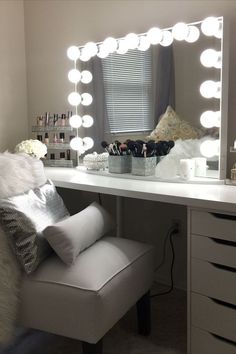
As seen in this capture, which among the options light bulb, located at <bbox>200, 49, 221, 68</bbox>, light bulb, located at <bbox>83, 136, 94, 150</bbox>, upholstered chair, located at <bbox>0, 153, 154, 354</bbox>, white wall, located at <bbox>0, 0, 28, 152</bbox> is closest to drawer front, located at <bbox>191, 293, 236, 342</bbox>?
upholstered chair, located at <bbox>0, 153, 154, 354</bbox>

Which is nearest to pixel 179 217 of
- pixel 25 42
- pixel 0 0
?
pixel 25 42

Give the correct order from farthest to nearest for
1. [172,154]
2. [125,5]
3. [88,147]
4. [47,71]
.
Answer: [47,71]
[88,147]
[125,5]
[172,154]

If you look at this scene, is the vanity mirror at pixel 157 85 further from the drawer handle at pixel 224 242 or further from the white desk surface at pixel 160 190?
the drawer handle at pixel 224 242

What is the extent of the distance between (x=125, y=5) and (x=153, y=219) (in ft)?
4.20

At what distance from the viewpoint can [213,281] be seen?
1.50 meters

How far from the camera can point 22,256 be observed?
4.83ft

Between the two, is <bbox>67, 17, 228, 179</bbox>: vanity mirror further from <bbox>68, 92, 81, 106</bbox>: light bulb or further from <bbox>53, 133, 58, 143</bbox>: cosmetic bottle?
<bbox>53, 133, 58, 143</bbox>: cosmetic bottle

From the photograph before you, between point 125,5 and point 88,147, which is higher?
point 125,5

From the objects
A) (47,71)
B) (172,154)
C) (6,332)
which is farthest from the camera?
(47,71)

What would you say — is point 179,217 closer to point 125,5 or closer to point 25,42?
point 125,5

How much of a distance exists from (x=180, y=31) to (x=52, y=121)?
1.08 metres

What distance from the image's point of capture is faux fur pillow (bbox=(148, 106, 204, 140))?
1.98 metres

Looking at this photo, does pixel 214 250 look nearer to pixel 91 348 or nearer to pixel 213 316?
pixel 213 316

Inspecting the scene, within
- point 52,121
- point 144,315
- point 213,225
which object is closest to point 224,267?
point 213,225
